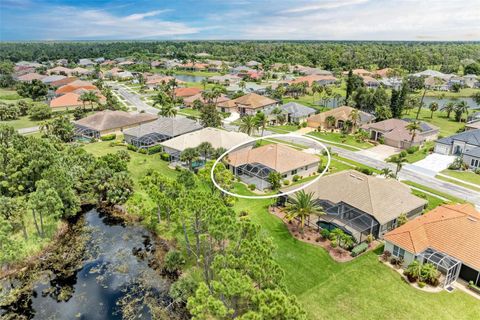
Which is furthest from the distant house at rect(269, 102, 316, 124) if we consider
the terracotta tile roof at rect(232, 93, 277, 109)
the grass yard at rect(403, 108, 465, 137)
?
the grass yard at rect(403, 108, 465, 137)

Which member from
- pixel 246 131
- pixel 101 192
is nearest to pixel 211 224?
pixel 101 192

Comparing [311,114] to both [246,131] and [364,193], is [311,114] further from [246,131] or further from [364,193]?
[364,193]

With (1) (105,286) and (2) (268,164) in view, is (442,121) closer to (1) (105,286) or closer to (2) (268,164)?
(2) (268,164)

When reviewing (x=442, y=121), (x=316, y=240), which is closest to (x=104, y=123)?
(x=316, y=240)

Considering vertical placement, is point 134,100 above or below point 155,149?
above

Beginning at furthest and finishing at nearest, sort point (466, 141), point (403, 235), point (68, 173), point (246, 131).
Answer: point (246, 131), point (466, 141), point (68, 173), point (403, 235)
